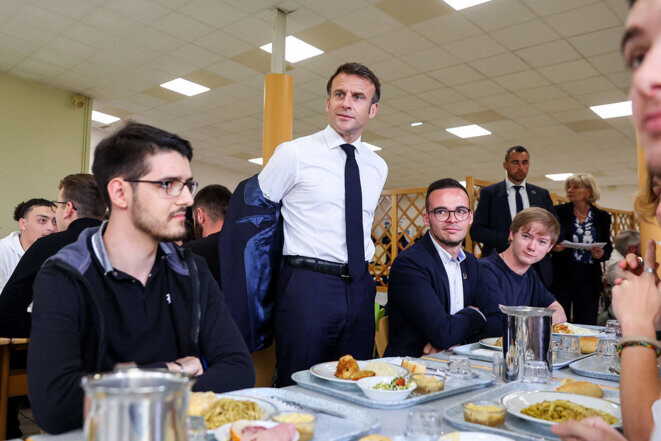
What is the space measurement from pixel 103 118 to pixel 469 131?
621 cm

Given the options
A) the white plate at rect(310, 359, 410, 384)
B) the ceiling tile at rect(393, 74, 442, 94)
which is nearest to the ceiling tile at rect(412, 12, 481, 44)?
the ceiling tile at rect(393, 74, 442, 94)

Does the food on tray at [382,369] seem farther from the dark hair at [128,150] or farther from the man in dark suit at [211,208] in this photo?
the man in dark suit at [211,208]

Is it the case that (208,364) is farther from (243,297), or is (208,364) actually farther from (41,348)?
(243,297)

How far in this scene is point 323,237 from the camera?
203 cm

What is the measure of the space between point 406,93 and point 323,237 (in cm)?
535

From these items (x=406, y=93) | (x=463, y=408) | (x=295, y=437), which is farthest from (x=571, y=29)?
(x=295, y=437)

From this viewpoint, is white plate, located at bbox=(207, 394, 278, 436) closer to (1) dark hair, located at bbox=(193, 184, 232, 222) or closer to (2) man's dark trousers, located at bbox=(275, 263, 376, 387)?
(2) man's dark trousers, located at bbox=(275, 263, 376, 387)

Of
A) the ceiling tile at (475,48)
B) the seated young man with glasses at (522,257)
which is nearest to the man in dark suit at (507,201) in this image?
the seated young man with glasses at (522,257)

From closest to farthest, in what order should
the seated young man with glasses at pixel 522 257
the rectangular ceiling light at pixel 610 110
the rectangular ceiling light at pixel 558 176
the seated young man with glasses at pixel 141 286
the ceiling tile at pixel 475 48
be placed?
the seated young man with glasses at pixel 141 286 < the seated young man with glasses at pixel 522 257 < the ceiling tile at pixel 475 48 < the rectangular ceiling light at pixel 610 110 < the rectangular ceiling light at pixel 558 176

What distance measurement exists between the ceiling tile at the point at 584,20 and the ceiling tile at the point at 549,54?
28cm

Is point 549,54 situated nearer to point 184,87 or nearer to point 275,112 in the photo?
point 275,112

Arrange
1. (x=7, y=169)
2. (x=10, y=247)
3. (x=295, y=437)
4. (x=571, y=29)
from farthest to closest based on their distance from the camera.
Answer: (x=7, y=169)
(x=571, y=29)
(x=10, y=247)
(x=295, y=437)

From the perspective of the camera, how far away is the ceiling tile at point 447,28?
4902mm

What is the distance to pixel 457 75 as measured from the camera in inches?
247
